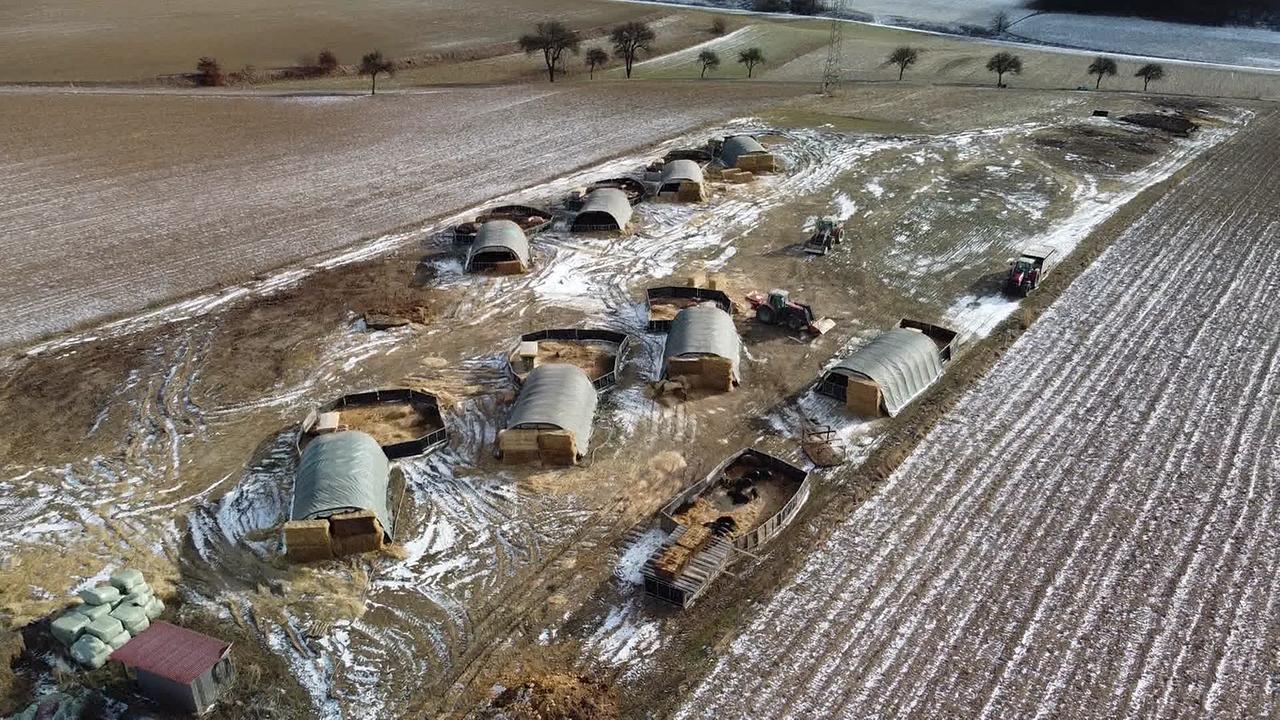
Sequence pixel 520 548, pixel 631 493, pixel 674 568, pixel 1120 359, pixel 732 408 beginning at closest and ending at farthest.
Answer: pixel 674 568 < pixel 520 548 < pixel 631 493 < pixel 732 408 < pixel 1120 359

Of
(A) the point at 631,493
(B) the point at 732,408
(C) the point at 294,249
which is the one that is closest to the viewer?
(A) the point at 631,493

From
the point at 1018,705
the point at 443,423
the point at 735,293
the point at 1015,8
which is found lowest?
the point at 1018,705

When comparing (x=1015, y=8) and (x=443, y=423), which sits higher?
(x=1015, y=8)

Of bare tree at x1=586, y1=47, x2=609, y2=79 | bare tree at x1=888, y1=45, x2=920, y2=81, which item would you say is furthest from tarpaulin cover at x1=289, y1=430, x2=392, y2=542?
bare tree at x1=888, y1=45, x2=920, y2=81

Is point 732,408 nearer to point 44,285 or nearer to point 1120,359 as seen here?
point 1120,359

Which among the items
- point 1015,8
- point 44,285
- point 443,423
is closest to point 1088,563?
point 443,423

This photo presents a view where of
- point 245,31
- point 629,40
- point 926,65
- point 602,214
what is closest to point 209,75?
point 245,31

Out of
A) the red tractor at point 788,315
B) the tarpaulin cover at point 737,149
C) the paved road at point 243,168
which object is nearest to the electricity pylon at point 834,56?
the paved road at point 243,168
